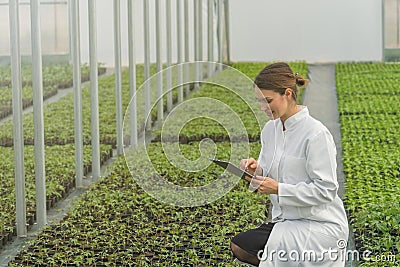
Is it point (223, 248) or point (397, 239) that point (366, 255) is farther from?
point (223, 248)

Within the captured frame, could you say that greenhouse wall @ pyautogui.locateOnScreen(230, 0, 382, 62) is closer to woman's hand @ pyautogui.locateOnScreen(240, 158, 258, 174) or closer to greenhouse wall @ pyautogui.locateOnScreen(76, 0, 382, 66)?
greenhouse wall @ pyautogui.locateOnScreen(76, 0, 382, 66)

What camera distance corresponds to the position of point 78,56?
9.09 meters

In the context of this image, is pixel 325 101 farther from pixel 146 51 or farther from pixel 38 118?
pixel 38 118

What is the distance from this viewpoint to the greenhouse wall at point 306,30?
2273 cm

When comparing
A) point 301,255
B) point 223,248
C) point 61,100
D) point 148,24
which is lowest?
point 223,248

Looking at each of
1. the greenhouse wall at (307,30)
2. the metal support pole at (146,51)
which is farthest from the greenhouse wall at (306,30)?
the metal support pole at (146,51)

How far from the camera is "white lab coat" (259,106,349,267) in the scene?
172 inches

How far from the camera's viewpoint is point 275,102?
4508 mm

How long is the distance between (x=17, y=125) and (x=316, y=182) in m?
3.51

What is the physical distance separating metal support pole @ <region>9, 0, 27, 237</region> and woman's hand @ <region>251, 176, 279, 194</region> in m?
3.16

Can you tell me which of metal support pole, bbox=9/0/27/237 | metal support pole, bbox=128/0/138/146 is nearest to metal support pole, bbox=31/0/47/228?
metal support pole, bbox=9/0/27/237

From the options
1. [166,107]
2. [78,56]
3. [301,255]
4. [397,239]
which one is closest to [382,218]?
[397,239]

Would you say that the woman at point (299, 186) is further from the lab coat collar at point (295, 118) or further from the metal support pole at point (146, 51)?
the metal support pole at point (146, 51)

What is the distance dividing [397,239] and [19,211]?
10.2ft
